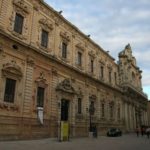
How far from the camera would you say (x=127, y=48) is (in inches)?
1877

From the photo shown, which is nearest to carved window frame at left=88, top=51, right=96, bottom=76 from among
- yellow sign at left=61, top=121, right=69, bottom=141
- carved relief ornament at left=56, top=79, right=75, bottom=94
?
carved relief ornament at left=56, top=79, right=75, bottom=94

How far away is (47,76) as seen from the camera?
70.8ft

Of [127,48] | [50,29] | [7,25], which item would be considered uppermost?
[127,48]

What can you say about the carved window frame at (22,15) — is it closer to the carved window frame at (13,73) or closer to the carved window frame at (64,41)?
the carved window frame at (13,73)

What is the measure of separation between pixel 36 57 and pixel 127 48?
1210 inches

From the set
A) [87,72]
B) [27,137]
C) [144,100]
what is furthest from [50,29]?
[144,100]

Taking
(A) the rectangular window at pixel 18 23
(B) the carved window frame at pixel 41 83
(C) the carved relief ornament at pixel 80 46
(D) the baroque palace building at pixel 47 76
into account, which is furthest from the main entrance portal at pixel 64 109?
(A) the rectangular window at pixel 18 23

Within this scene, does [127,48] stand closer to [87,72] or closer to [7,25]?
[87,72]

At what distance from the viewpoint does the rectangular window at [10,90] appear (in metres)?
17.3

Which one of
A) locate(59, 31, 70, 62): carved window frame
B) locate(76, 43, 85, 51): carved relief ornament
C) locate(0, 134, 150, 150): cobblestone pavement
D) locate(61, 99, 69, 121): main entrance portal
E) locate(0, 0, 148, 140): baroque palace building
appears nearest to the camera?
locate(0, 134, 150, 150): cobblestone pavement

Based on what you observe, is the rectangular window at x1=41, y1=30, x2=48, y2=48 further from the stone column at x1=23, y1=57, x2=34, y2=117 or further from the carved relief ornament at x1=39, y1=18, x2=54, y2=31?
the stone column at x1=23, y1=57, x2=34, y2=117

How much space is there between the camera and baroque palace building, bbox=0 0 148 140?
1778 cm

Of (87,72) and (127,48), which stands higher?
(127,48)

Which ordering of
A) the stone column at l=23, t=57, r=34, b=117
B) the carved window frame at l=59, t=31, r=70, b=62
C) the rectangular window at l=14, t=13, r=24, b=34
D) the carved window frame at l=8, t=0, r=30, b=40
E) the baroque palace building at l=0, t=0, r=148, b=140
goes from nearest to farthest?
the baroque palace building at l=0, t=0, r=148, b=140 → the stone column at l=23, t=57, r=34, b=117 → the carved window frame at l=8, t=0, r=30, b=40 → the rectangular window at l=14, t=13, r=24, b=34 → the carved window frame at l=59, t=31, r=70, b=62
